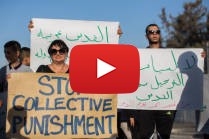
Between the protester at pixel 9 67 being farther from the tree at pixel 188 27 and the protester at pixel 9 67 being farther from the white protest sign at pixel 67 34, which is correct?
the tree at pixel 188 27

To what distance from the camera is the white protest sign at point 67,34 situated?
7328 mm

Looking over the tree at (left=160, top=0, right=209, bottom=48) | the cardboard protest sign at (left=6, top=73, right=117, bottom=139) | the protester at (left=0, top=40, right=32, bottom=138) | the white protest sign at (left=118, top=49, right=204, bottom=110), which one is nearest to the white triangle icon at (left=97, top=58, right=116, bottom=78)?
the cardboard protest sign at (left=6, top=73, right=117, bottom=139)

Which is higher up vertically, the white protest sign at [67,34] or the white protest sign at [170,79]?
the white protest sign at [67,34]

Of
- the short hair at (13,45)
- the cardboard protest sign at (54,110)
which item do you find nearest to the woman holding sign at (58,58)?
the cardboard protest sign at (54,110)

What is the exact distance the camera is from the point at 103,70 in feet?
17.6

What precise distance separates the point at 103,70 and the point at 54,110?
2.09 ft

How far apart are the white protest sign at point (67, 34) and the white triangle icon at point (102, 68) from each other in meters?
1.84

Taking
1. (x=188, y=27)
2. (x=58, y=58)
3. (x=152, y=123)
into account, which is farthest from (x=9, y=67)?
(x=188, y=27)

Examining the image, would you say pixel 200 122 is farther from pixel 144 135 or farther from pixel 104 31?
pixel 104 31

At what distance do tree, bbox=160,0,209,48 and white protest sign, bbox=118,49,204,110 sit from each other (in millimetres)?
31896

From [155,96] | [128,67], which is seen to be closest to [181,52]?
[155,96]

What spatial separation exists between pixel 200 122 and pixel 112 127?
1807mm

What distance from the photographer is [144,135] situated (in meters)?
6.49

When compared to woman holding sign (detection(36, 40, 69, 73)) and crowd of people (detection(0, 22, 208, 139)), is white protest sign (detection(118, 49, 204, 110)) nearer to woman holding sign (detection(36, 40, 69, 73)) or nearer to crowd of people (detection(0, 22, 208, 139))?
crowd of people (detection(0, 22, 208, 139))
